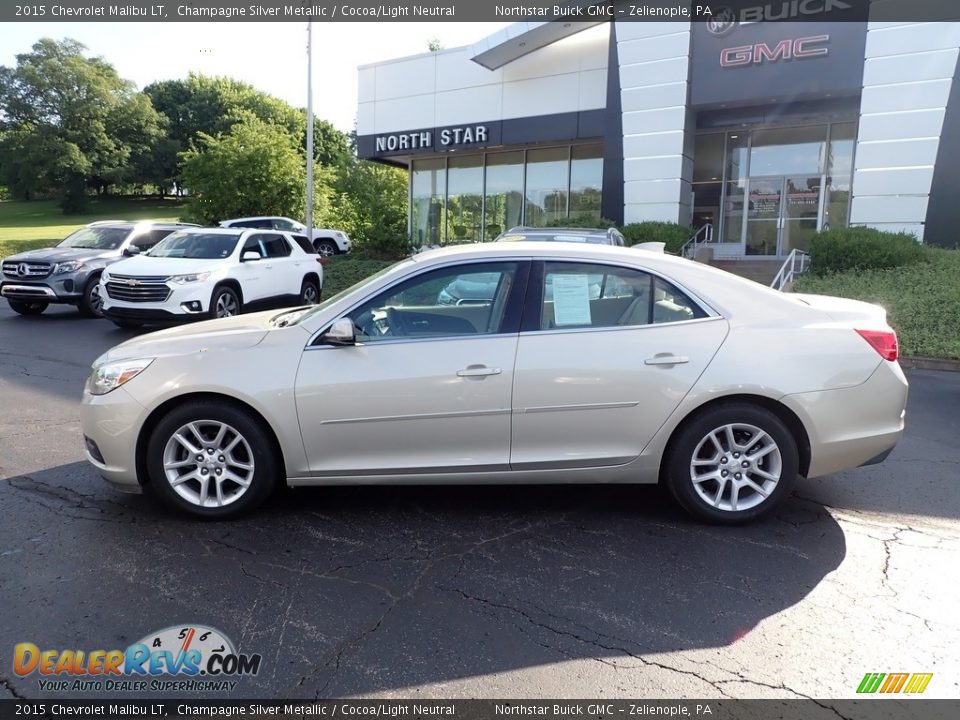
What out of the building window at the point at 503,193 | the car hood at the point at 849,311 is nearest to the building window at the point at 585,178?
the building window at the point at 503,193

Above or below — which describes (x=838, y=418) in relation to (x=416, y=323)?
below

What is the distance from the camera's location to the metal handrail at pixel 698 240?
733 inches

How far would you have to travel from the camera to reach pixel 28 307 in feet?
44.5

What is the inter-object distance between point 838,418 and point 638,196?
53.3 ft

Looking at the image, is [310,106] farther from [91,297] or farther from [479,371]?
[479,371]

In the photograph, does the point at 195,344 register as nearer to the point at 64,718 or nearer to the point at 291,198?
the point at 64,718

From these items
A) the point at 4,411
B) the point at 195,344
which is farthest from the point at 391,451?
the point at 4,411

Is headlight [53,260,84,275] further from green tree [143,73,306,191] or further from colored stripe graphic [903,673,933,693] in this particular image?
green tree [143,73,306,191]

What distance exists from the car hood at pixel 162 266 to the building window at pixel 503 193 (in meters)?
13.1

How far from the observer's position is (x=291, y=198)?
102 ft

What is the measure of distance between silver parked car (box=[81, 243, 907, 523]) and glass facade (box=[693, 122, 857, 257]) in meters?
16.7

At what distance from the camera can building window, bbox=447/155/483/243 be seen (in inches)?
955

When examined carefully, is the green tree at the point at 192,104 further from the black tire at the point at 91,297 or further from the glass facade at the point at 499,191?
the black tire at the point at 91,297

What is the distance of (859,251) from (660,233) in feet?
15.2
